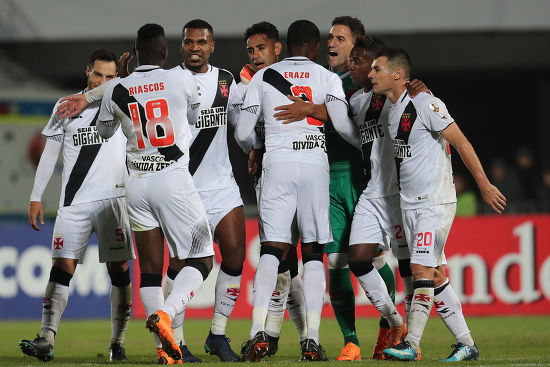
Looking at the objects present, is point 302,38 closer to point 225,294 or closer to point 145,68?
point 145,68

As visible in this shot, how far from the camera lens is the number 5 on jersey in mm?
7297

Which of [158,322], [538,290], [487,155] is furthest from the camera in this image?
[487,155]

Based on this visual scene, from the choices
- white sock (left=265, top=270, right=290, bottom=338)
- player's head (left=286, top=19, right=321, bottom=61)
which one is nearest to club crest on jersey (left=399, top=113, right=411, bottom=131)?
player's head (left=286, top=19, right=321, bottom=61)

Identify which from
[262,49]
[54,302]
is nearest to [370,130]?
[262,49]

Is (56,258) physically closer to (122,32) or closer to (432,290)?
(432,290)

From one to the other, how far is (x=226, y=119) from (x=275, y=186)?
2.57 ft

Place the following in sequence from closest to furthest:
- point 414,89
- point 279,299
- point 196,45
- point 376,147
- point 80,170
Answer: point 414,89 → point 196,45 → point 376,147 → point 279,299 → point 80,170

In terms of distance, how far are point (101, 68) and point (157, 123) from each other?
1.60 meters

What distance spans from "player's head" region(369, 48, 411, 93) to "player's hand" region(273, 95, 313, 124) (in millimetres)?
558

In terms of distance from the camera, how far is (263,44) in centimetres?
Answer: 850

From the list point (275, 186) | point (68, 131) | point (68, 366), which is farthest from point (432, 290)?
point (68, 131)

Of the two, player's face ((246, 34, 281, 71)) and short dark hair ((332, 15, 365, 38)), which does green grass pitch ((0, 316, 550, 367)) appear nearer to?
player's face ((246, 34, 281, 71))

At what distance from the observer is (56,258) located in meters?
8.58

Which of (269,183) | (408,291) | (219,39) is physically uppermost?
(219,39)
